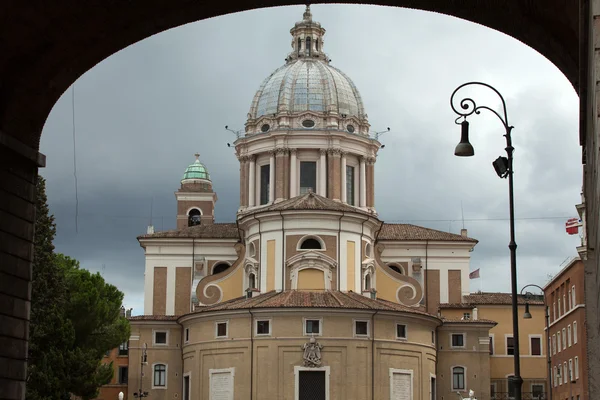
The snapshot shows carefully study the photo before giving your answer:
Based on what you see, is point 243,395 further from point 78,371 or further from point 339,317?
point 78,371

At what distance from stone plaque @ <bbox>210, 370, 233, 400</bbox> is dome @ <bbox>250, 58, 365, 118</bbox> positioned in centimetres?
2119

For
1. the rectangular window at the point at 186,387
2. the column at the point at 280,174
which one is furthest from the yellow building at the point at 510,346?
the rectangular window at the point at 186,387

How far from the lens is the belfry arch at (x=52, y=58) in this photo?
15.3m

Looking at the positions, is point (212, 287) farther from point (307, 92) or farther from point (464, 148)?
point (464, 148)

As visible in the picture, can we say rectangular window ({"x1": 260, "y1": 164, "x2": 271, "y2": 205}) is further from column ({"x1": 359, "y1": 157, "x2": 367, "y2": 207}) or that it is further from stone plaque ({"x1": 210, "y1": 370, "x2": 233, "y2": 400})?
stone plaque ({"x1": 210, "y1": 370, "x2": 233, "y2": 400})

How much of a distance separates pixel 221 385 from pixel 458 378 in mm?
15674

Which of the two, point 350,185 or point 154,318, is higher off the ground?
point 350,185

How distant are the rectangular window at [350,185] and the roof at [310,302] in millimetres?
11002

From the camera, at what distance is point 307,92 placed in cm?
7344

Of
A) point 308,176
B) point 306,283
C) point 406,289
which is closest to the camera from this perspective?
point 306,283

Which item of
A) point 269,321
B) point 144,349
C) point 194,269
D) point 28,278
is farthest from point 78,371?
point 28,278

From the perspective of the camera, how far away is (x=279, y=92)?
73688 mm

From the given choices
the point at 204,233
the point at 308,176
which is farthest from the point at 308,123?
the point at 204,233

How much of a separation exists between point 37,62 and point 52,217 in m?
32.1
